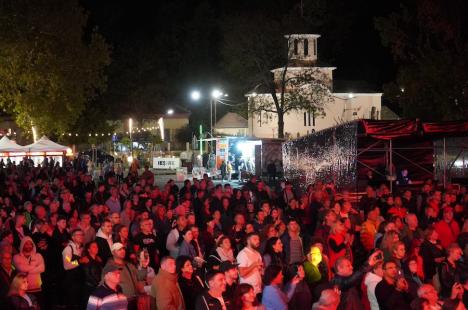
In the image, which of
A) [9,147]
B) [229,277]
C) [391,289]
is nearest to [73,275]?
[229,277]

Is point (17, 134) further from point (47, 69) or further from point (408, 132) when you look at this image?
point (408, 132)

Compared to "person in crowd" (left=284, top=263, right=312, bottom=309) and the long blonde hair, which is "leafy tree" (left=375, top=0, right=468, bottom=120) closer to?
"person in crowd" (left=284, top=263, right=312, bottom=309)

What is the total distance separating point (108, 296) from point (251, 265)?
2306mm

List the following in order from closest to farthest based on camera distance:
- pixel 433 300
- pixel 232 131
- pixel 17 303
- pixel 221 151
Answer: pixel 433 300 → pixel 17 303 → pixel 221 151 → pixel 232 131

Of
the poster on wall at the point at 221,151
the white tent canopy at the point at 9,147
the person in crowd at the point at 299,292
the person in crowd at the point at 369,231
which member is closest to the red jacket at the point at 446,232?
the person in crowd at the point at 369,231

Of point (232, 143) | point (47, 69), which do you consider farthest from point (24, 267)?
point (232, 143)

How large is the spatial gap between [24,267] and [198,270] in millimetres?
2275

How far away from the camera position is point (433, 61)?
39938mm

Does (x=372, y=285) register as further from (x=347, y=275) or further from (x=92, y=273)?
(x=92, y=273)

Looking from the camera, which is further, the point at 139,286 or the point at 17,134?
the point at 17,134

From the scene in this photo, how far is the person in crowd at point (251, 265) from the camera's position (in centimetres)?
859

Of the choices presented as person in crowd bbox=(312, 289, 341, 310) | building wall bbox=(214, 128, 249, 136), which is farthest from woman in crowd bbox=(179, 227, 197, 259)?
building wall bbox=(214, 128, 249, 136)

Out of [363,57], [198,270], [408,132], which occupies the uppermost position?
[363,57]

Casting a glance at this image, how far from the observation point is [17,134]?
204ft
